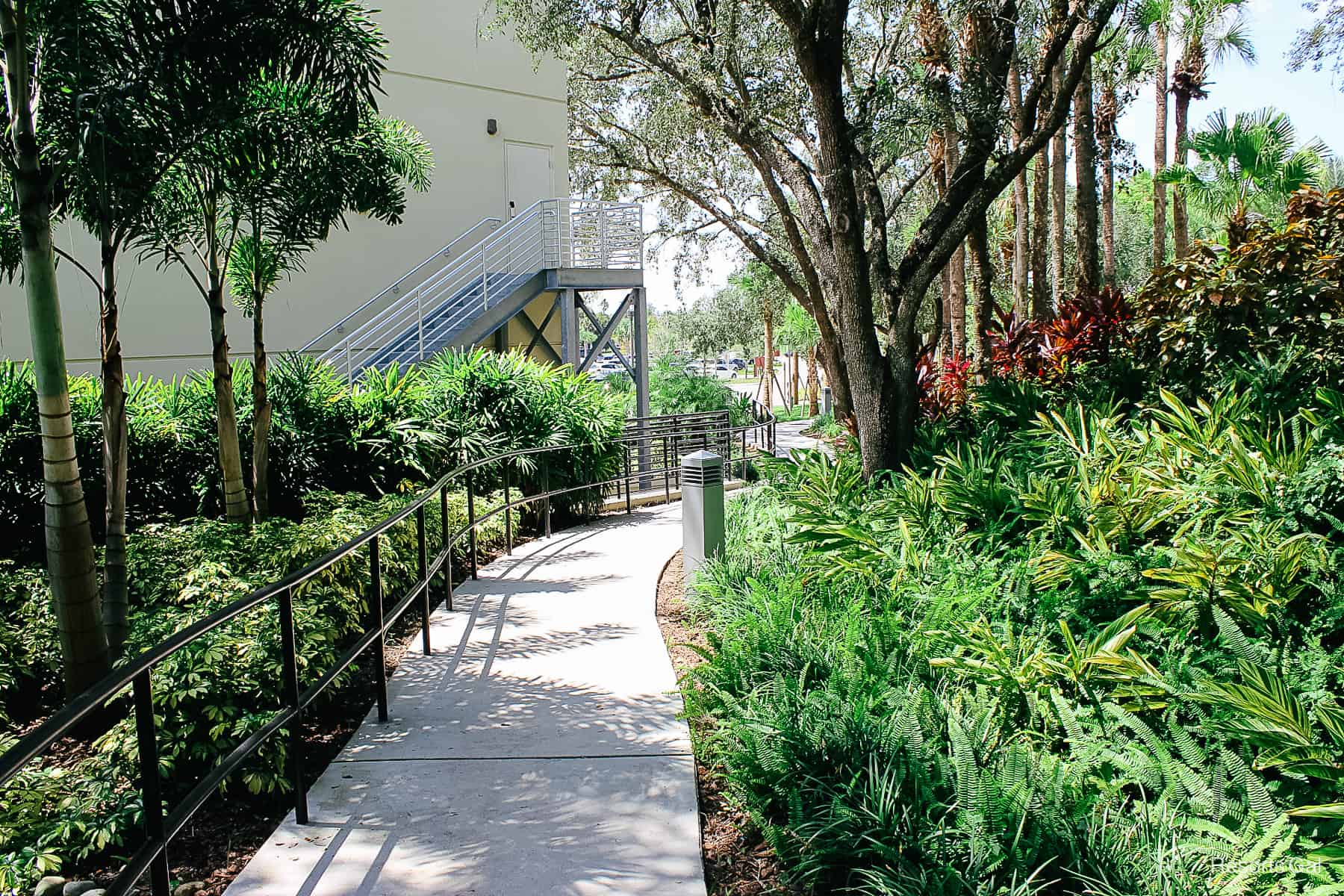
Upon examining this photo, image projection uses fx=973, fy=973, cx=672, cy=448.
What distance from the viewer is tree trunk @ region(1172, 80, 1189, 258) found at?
1938 cm

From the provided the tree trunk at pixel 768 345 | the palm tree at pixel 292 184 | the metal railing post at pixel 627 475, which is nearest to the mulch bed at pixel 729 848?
the palm tree at pixel 292 184

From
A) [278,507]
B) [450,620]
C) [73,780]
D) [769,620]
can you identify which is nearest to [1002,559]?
[769,620]

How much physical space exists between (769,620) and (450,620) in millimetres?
2481

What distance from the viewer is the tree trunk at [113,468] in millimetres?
5047

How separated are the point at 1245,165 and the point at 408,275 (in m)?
14.8

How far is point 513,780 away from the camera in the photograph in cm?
394

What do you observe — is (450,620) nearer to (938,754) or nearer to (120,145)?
(120,145)

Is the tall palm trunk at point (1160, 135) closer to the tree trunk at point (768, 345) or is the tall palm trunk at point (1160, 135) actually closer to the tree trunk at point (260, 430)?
the tree trunk at point (768, 345)

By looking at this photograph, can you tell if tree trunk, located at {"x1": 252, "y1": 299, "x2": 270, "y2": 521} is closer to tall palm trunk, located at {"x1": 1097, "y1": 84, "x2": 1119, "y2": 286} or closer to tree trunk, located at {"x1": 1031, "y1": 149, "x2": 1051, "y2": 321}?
tree trunk, located at {"x1": 1031, "y1": 149, "x2": 1051, "y2": 321}

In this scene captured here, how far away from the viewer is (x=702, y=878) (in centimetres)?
318

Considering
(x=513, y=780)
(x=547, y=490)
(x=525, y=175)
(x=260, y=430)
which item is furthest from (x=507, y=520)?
(x=525, y=175)

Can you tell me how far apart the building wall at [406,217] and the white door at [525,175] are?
0.45 feet

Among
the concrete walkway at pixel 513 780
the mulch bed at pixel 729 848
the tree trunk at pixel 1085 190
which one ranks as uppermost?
the tree trunk at pixel 1085 190

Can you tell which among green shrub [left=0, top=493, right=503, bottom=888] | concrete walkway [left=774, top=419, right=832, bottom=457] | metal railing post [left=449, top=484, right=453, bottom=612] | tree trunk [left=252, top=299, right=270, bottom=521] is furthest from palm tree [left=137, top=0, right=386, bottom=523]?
concrete walkway [left=774, top=419, right=832, bottom=457]
